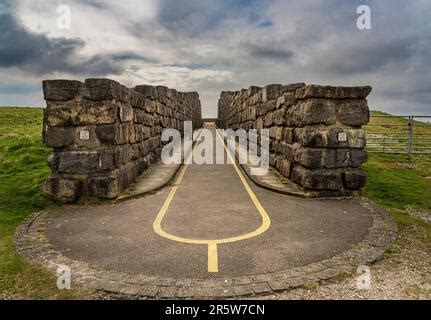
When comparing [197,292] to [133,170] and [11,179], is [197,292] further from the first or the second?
[11,179]

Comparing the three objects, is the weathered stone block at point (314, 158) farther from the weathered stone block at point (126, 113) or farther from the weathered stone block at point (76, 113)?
the weathered stone block at point (76, 113)

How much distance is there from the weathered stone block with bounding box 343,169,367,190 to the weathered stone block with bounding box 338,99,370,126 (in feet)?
4.09

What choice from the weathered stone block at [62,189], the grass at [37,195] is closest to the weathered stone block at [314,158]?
the grass at [37,195]

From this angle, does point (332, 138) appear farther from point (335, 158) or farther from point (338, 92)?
point (338, 92)

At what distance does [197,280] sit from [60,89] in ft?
19.2

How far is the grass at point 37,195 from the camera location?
12.2ft

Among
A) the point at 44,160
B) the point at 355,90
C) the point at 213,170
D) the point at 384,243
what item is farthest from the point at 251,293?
the point at 44,160

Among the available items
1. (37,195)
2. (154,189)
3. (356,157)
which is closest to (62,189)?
(37,195)

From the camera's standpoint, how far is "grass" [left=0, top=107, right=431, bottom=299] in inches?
147

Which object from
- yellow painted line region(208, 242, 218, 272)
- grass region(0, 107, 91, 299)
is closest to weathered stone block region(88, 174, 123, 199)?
grass region(0, 107, 91, 299)

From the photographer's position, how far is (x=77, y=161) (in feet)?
24.4

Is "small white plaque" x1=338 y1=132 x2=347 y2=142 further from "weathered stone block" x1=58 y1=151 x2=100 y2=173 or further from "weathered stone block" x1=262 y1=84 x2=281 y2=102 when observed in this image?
"weathered stone block" x1=58 y1=151 x2=100 y2=173

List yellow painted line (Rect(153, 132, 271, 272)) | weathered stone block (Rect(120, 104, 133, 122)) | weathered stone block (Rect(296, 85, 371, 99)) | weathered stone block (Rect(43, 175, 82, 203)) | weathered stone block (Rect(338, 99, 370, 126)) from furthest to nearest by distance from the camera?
weathered stone block (Rect(120, 104, 133, 122))
weathered stone block (Rect(338, 99, 370, 126))
weathered stone block (Rect(296, 85, 371, 99))
weathered stone block (Rect(43, 175, 82, 203))
yellow painted line (Rect(153, 132, 271, 272))

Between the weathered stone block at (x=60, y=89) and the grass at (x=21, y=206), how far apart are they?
2356mm
